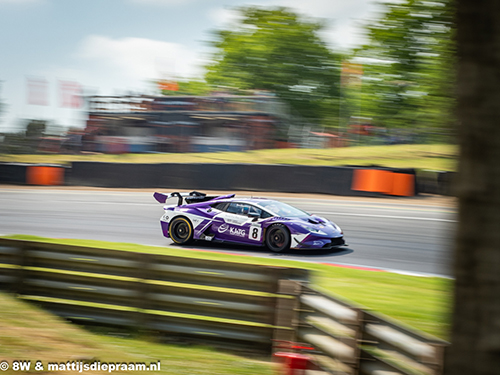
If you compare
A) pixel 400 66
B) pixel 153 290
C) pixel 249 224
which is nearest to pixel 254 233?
pixel 249 224

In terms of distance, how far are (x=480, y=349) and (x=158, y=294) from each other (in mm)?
3731

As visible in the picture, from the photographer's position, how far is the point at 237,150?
27.6 meters

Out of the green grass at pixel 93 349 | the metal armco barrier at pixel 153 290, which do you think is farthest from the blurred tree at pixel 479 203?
the metal armco barrier at pixel 153 290

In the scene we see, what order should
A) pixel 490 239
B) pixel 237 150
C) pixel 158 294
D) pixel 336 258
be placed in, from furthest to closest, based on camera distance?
pixel 237 150
pixel 336 258
pixel 158 294
pixel 490 239

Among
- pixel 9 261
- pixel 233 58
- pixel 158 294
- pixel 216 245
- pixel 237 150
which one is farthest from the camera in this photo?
pixel 233 58

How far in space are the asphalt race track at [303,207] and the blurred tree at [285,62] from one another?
32.1 m

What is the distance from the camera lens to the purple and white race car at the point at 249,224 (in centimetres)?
990

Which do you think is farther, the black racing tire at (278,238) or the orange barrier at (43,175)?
the orange barrier at (43,175)

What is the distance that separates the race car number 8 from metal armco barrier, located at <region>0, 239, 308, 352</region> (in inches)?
184

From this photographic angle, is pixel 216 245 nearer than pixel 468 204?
No

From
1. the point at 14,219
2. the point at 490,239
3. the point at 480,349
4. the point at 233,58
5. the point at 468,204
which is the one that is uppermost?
the point at 233,58

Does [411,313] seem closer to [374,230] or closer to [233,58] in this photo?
[374,230]

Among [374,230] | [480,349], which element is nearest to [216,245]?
[374,230]

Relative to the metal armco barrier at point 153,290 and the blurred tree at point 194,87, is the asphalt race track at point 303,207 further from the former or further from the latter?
the blurred tree at point 194,87
